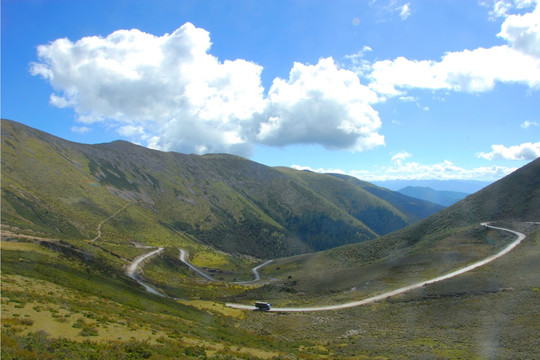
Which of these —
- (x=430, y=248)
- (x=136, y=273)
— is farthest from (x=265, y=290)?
(x=430, y=248)

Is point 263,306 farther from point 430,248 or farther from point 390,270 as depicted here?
point 430,248

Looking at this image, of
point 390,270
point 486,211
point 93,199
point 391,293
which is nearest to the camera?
point 391,293

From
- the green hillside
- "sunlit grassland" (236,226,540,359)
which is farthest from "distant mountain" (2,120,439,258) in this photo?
"sunlit grassland" (236,226,540,359)

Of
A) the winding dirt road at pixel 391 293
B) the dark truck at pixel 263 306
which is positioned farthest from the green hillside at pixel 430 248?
the dark truck at pixel 263 306

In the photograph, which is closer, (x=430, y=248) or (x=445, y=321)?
(x=445, y=321)

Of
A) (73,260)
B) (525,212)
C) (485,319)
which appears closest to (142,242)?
(73,260)

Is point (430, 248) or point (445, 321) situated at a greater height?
point (430, 248)

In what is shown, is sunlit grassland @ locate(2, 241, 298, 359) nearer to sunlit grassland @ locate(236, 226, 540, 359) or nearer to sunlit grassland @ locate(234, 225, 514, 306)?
sunlit grassland @ locate(236, 226, 540, 359)

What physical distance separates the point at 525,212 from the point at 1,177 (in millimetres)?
145392

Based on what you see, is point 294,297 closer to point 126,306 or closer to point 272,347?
point 272,347

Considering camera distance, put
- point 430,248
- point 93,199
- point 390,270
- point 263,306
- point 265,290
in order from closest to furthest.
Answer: point 263,306 → point 390,270 → point 430,248 → point 265,290 → point 93,199

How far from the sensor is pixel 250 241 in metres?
198

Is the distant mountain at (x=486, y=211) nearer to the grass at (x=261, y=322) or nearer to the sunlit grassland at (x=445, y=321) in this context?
the grass at (x=261, y=322)

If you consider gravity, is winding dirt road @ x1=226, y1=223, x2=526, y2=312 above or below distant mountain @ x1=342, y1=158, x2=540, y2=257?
below
